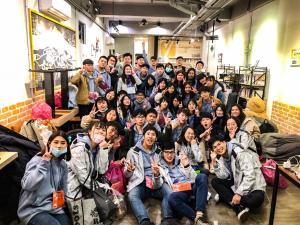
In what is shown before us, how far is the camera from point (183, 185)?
2.67 meters

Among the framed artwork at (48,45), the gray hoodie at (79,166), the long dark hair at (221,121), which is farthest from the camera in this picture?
the long dark hair at (221,121)

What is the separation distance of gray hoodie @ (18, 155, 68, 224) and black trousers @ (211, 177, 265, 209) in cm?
174

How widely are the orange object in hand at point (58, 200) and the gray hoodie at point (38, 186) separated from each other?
3 cm

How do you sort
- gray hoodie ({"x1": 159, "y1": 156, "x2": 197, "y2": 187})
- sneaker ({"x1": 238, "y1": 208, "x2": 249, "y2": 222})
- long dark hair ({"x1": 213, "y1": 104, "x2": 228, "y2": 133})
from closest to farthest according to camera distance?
1. sneaker ({"x1": 238, "y1": 208, "x2": 249, "y2": 222})
2. gray hoodie ({"x1": 159, "y1": 156, "x2": 197, "y2": 187})
3. long dark hair ({"x1": 213, "y1": 104, "x2": 228, "y2": 133})

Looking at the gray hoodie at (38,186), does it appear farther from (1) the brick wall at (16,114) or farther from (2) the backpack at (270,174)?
(2) the backpack at (270,174)

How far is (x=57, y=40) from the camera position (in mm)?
4605

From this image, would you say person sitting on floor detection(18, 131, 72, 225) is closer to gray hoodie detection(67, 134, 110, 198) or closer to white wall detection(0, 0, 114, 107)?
gray hoodie detection(67, 134, 110, 198)

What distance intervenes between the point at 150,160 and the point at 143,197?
0.41 metres

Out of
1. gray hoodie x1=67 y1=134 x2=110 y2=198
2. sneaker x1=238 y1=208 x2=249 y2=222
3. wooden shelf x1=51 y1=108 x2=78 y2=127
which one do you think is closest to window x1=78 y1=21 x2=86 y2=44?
wooden shelf x1=51 y1=108 x2=78 y2=127

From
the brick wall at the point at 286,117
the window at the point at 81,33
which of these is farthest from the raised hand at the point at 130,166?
the window at the point at 81,33

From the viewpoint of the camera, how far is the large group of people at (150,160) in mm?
2008

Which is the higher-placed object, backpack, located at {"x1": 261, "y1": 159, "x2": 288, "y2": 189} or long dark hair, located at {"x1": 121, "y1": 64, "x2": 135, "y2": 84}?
long dark hair, located at {"x1": 121, "y1": 64, "x2": 135, "y2": 84}

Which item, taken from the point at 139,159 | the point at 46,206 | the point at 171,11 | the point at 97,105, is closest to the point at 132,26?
the point at 171,11

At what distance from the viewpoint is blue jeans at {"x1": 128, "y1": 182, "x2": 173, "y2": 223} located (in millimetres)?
2438
